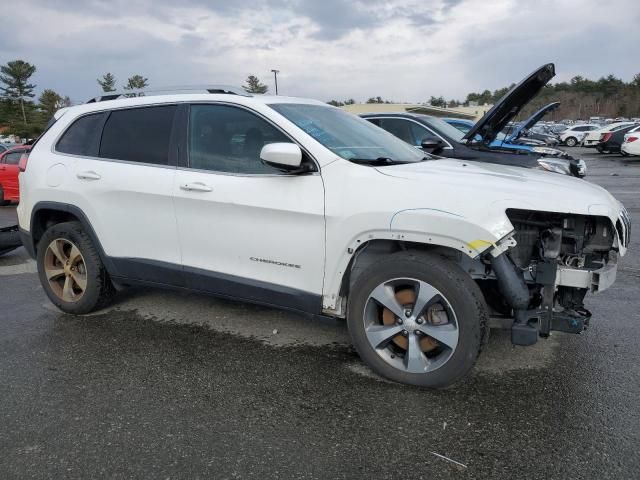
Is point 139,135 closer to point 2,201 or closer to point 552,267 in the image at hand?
point 552,267

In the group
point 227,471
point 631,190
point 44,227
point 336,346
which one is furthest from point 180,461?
point 631,190

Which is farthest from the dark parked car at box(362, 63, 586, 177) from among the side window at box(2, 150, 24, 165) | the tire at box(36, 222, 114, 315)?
the side window at box(2, 150, 24, 165)

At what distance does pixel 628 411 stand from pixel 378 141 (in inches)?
95.3

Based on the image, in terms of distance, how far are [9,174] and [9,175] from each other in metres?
0.02

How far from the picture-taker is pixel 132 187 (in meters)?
4.13

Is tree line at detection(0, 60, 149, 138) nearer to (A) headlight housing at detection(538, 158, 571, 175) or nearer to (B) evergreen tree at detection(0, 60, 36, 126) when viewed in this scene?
(B) evergreen tree at detection(0, 60, 36, 126)

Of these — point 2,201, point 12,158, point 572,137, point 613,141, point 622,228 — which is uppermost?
point 622,228

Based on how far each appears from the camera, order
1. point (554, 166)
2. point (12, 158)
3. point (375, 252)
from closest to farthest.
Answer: point (375, 252) → point (554, 166) → point (12, 158)

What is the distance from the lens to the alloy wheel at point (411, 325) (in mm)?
3119

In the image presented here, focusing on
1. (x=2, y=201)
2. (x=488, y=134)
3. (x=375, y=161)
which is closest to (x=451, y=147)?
(x=488, y=134)

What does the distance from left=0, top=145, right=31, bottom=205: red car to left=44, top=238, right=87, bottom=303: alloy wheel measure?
33.0 feet

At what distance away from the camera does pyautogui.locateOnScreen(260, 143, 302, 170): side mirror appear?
330 centimetres

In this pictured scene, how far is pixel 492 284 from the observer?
3.41m

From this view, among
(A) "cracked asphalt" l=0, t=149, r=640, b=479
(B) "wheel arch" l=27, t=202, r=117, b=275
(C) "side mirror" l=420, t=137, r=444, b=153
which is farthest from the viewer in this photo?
(C) "side mirror" l=420, t=137, r=444, b=153
